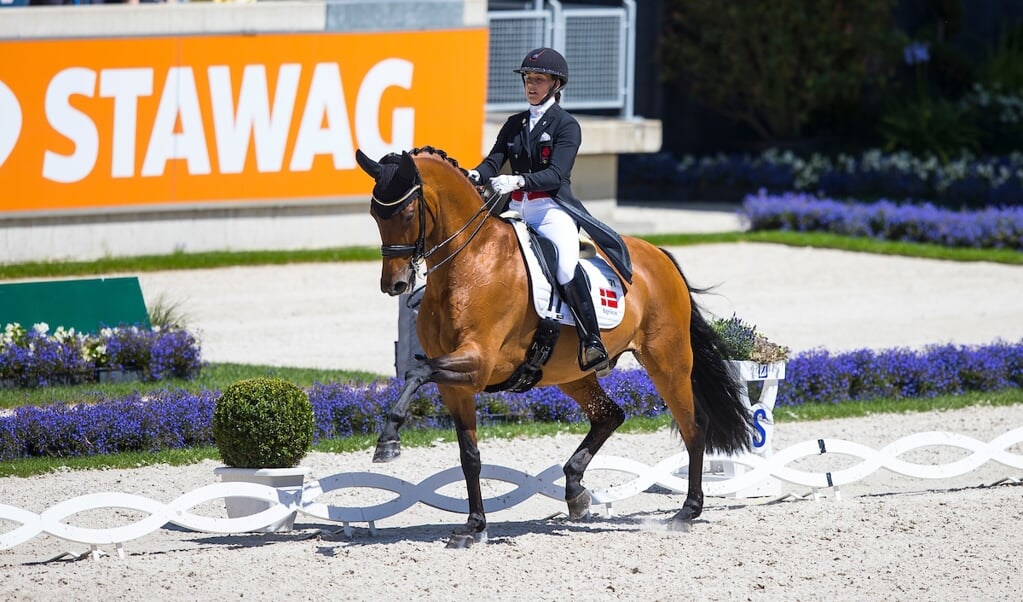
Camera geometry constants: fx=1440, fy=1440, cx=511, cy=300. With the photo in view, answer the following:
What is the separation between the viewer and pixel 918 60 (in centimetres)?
2831

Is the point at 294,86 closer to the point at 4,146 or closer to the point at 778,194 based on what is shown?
the point at 4,146

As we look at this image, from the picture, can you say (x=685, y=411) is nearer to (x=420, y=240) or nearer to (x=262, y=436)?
(x=420, y=240)

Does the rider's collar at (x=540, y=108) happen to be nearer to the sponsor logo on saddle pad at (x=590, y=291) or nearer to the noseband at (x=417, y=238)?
the sponsor logo on saddle pad at (x=590, y=291)

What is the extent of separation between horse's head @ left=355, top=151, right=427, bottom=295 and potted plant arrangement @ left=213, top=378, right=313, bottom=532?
118 cm

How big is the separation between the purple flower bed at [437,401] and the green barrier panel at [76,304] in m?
1.64

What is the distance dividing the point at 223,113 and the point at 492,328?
1143cm

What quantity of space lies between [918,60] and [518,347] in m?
22.7

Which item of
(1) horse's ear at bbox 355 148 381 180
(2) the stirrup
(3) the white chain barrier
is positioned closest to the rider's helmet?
(1) horse's ear at bbox 355 148 381 180

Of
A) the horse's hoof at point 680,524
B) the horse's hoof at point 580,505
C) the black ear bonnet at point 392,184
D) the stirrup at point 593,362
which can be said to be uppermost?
the black ear bonnet at point 392,184

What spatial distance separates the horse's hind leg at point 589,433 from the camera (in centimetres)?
827

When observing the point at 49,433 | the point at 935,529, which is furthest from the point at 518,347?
the point at 49,433

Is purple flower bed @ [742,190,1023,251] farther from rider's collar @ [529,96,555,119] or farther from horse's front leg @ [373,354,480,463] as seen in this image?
horse's front leg @ [373,354,480,463]

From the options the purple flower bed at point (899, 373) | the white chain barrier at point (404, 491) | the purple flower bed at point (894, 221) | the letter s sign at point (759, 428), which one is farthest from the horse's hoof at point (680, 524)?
the purple flower bed at point (894, 221)

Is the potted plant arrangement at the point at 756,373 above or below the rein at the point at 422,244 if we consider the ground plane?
below
